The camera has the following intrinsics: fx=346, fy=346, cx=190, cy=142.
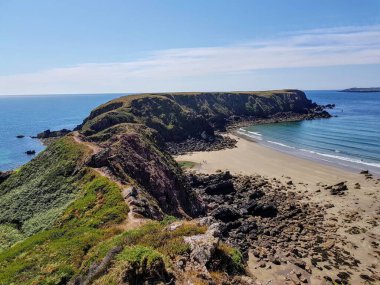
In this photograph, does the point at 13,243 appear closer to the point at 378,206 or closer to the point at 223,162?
the point at 378,206

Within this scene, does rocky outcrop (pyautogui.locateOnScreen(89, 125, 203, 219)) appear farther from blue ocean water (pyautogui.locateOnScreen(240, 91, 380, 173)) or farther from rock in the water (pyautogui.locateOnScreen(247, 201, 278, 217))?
blue ocean water (pyautogui.locateOnScreen(240, 91, 380, 173))

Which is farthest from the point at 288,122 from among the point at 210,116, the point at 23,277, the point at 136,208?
the point at 23,277

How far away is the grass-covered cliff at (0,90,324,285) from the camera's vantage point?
17.1 metres

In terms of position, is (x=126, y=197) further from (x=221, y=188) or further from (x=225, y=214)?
(x=221, y=188)

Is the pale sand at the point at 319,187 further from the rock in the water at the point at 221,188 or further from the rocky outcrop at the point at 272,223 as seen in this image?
the rock in the water at the point at 221,188

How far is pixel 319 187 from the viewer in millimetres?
65625

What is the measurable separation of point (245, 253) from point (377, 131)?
338ft

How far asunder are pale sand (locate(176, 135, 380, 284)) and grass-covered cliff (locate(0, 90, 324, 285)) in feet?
49.7

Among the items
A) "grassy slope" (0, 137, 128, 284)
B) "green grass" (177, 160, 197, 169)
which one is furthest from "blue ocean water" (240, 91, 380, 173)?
"grassy slope" (0, 137, 128, 284)

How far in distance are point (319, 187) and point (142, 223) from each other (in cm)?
4780

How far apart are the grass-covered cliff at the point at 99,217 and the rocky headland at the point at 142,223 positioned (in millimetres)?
84

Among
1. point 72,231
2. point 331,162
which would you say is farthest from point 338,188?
point 72,231

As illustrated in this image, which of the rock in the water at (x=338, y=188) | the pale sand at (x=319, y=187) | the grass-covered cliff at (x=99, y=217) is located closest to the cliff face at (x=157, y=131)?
the grass-covered cliff at (x=99, y=217)

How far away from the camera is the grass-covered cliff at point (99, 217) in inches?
672
